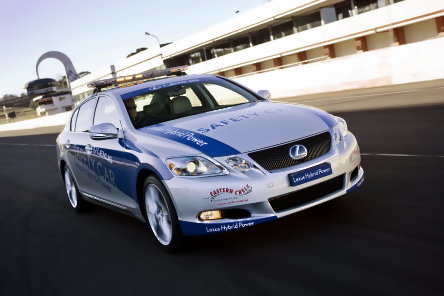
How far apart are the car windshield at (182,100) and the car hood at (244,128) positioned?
12.3 inches

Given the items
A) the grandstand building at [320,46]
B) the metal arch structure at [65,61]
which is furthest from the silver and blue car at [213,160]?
the metal arch structure at [65,61]

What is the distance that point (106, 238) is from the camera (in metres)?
6.80

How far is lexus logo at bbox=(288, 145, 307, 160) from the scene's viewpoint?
16.8ft

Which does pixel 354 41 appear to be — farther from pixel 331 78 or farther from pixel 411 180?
pixel 411 180

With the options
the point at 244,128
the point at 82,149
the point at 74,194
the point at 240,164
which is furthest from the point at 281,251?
the point at 74,194

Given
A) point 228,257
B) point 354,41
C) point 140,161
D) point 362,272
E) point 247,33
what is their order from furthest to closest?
point 247,33
point 354,41
point 140,161
point 228,257
point 362,272

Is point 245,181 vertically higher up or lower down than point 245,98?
lower down

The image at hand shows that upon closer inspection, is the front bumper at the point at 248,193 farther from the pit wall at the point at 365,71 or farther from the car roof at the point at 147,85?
the pit wall at the point at 365,71

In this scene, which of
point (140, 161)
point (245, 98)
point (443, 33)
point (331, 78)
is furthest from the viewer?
point (443, 33)

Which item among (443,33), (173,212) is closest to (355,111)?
(173,212)

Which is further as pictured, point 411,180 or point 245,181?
point 411,180

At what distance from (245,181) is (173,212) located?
2.43 ft

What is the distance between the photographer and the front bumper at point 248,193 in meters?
4.99

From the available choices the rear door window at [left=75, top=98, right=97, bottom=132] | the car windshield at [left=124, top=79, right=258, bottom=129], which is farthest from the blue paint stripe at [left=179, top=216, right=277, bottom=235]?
the rear door window at [left=75, top=98, right=97, bottom=132]
